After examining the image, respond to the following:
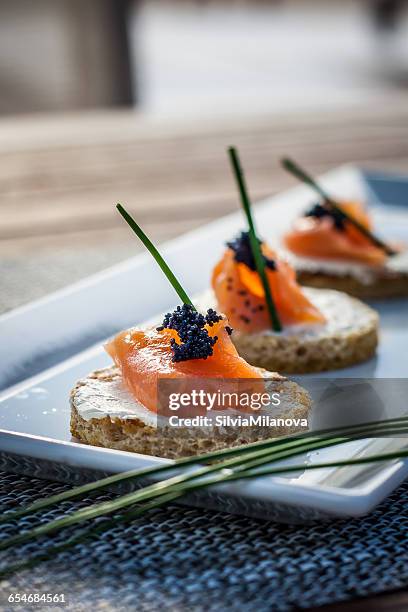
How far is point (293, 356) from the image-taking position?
2803 mm

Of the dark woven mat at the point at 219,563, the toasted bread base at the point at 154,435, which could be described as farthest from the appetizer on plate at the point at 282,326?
the dark woven mat at the point at 219,563

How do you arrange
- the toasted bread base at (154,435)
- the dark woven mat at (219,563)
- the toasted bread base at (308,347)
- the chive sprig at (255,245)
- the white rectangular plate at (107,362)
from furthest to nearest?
the toasted bread base at (308,347), the chive sprig at (255,245), the toasted bread base at (154,435), the white rectangular plate at (107,362), the dark woven mat at (219,563)

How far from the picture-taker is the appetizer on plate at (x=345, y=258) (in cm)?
343

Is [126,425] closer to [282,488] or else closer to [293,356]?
[282,488]

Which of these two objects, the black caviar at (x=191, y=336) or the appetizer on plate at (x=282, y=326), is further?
the appetizer on plate at (x=282, y=326)

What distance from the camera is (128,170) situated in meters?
4.99

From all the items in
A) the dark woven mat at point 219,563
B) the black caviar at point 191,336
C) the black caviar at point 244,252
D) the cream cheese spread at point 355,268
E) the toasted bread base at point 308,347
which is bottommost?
the dark woven mat at point 219,563

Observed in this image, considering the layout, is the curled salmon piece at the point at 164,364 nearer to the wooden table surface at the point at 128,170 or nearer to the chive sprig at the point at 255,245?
the chive sprig at the point at 255,245

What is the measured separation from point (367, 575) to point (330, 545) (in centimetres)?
11

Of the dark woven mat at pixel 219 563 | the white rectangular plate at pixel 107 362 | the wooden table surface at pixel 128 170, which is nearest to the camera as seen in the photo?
the dark woven mat at pixel 219 563

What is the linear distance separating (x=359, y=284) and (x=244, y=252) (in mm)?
719

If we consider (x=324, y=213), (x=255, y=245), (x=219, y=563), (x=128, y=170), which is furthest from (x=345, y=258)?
(x=219, y=563)

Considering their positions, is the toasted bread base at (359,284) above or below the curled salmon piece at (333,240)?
below

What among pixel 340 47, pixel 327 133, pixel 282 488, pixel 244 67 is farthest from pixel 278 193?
pixel 340 47
